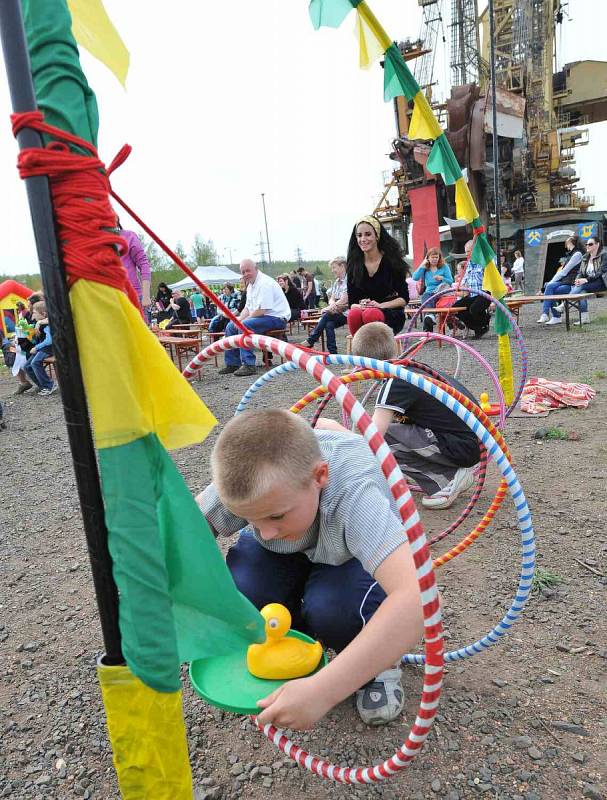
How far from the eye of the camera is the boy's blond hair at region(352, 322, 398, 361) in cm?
311

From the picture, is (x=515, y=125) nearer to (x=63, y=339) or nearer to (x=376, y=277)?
(x=376, y=277)

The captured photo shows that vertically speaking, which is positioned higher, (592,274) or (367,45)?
(367,45)

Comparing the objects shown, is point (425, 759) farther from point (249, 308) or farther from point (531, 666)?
point (249, 308)

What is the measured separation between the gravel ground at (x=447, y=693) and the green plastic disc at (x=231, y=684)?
30 centimetres

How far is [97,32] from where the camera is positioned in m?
1.23

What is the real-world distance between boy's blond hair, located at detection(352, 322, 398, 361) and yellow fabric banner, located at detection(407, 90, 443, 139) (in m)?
1.97

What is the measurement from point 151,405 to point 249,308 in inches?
275

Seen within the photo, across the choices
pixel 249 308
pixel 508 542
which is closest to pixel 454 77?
pixel 249 308

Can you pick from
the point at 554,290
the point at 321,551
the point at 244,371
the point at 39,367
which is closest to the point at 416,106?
the point at 321,551

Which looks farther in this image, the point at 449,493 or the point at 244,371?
the point at 244,371

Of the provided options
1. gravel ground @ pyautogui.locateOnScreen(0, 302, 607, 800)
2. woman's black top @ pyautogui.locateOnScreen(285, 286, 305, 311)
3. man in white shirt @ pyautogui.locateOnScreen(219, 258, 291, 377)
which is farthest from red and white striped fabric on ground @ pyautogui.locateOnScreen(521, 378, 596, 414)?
woman's black top @ pyautogui.locateOnScreen(285, 286, 305, 311)

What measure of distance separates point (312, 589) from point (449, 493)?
1.82 meters

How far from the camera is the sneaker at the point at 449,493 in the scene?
3418 mm

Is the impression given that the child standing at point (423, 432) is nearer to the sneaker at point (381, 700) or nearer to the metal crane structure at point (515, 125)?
the sneaker at point (381, 700)
